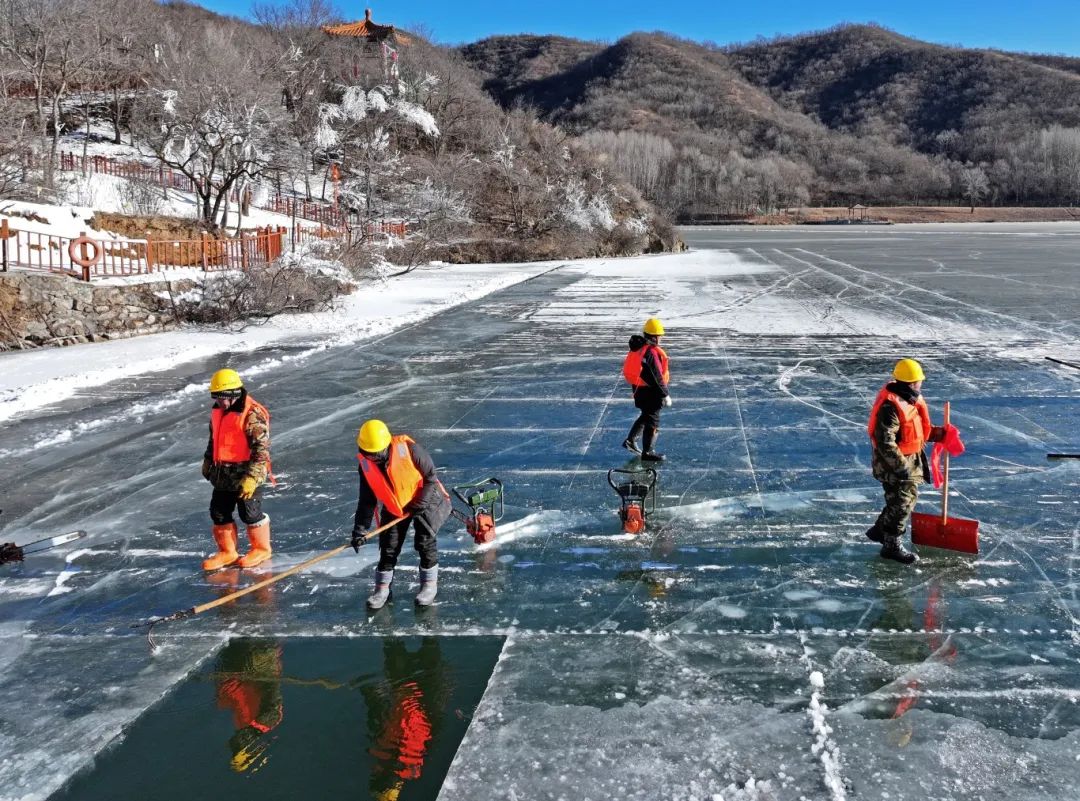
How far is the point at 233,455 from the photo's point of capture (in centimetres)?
647

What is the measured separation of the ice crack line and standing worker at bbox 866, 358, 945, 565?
191cm

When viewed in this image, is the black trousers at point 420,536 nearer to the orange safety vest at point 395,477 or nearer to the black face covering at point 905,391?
the orange safety vest at point 395,477

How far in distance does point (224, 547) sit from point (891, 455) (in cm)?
499

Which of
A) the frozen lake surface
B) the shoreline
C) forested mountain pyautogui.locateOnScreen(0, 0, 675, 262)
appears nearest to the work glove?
the frozen lake surface

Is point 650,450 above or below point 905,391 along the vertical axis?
below

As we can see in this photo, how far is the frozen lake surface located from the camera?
432cm

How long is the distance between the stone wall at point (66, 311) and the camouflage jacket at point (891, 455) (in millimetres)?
15815

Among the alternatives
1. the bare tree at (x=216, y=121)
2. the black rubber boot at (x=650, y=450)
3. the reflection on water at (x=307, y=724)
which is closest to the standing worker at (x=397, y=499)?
the reflection on water at (x=307, y=724)

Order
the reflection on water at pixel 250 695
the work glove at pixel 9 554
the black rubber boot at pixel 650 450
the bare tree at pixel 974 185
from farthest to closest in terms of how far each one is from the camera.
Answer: the bare tree at pixel 974 185 → the black rubber boot at pixel 650 450 → the work glove at pixel 9 554 → the reflection on water at pixel 250 695

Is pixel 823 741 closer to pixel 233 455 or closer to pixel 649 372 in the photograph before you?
pixel 233 455

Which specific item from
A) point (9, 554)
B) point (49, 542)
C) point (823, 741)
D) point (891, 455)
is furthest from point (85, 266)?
point (823, 741)

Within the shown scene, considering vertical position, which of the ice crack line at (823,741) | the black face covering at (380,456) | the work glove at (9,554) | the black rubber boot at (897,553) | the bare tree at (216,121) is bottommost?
the ice crack line at (823,741)

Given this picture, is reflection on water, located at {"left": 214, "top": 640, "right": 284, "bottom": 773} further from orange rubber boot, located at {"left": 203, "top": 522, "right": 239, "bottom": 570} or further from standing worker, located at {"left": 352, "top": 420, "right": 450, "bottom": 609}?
orange rubber boot, located at {"left": 203, "top": 522, "right": 239, "bottom": 570}

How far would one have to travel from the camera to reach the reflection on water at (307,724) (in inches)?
164
